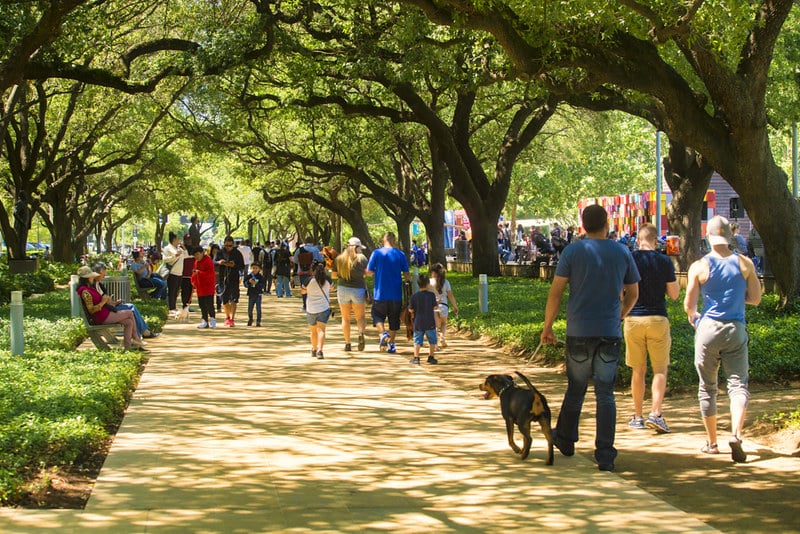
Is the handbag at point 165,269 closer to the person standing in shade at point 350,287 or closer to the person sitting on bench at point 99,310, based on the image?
the person sitting on bench at point 99,310

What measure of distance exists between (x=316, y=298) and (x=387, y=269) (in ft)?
3.52

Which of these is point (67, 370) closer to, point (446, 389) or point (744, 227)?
point (446, 389)

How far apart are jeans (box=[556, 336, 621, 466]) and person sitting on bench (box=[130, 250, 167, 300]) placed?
1739 cm

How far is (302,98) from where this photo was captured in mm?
25828

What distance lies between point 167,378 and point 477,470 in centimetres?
582

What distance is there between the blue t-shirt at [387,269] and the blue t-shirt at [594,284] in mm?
7174

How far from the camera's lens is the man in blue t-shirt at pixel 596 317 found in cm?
742

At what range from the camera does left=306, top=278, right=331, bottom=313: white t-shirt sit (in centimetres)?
1440

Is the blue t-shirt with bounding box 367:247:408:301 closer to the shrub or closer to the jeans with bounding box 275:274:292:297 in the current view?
the shrub

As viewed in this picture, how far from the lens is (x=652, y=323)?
28.0ft

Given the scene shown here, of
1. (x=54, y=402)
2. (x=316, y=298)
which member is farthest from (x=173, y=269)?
(x=54, y=402)

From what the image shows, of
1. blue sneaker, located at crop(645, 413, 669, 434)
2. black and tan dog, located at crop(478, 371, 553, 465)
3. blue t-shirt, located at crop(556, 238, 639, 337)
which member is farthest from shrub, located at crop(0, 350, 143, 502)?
blue sneaker, located at crop(645, 413, 669, 434)

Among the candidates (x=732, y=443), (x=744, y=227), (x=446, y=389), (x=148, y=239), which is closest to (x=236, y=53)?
(x=446, y=389)

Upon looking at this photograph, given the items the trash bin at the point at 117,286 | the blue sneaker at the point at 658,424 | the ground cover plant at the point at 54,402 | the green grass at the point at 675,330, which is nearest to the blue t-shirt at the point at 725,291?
the blue sneaker at the point at 658,424
